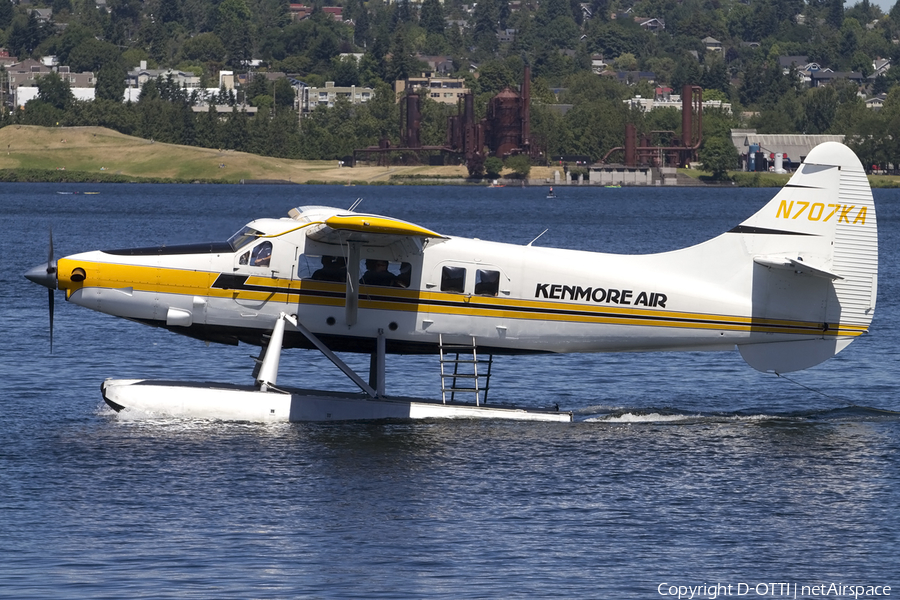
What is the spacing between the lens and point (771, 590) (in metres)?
12.5

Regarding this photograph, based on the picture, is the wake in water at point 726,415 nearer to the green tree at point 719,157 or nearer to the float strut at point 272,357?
the float strut at point 272,357

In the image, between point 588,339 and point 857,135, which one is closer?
point 588,339

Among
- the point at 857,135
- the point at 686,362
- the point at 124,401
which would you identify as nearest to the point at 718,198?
the point at 857,135

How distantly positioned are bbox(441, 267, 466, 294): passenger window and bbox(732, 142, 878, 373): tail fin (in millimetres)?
3973

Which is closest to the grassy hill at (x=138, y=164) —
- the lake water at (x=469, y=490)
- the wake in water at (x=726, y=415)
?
the lake water at (x=469, y=490)

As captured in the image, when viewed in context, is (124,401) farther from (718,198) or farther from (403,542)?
(718,198)

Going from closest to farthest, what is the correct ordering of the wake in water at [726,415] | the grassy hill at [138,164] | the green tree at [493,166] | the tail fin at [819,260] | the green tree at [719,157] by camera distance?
the tail fin at [819,260], the wake in water at [726,415], the green tree at [719,157], the grassy hill at [138,164], the green tree at [493,166]

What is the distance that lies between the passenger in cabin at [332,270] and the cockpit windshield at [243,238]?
2.99 ft

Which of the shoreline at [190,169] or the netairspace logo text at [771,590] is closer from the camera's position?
the netairspace logo text at [771,590]

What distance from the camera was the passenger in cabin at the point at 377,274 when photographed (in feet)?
61.2

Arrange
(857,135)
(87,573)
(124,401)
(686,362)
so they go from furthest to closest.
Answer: (857,135)
(686,362)
(124,401)
(87,573)

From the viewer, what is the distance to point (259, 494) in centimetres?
1520

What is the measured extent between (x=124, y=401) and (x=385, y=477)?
4444mm

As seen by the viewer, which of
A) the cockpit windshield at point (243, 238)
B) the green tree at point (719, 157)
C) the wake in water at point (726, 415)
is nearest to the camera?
the cockpit windshield at point (243, 238)
